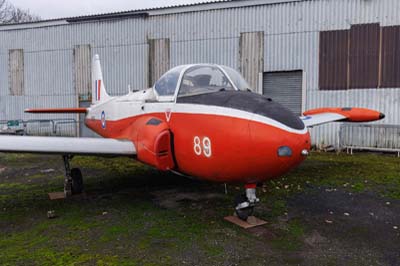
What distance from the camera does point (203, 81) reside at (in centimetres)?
524

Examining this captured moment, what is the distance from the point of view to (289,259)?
380cm

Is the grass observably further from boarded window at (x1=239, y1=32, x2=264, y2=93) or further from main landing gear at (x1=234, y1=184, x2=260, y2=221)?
boarded window at (x1=239, y1=32, x2=264, y2=93)

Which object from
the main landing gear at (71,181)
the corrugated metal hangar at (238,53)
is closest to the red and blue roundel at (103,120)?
the main landing gear at (71,181)

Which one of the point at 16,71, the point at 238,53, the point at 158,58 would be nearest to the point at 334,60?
the point at 238,53

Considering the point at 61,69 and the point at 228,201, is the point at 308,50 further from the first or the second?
the point at 61,69

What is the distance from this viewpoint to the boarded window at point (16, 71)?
1873 cm

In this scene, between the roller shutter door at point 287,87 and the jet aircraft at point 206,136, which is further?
the roller shutter door at point 287,87

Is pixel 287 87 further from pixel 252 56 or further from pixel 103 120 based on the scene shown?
pixel 103 120

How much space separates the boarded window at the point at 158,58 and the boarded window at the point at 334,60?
6912mm

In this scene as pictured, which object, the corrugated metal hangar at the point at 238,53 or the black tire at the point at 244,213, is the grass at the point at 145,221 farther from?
the corrugated metal hangar at the point at 238,53

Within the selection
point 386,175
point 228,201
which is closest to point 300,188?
point 228,201

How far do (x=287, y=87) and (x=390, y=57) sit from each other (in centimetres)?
394

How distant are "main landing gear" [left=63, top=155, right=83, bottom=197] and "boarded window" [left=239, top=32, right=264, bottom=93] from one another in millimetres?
9607

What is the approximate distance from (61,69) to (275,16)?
37.3ft
